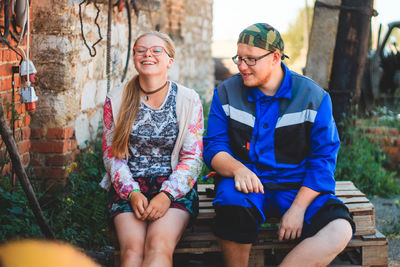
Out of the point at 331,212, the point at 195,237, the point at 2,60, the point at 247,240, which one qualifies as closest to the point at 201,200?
the point at 195,237

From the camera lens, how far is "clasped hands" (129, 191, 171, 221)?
105 inches

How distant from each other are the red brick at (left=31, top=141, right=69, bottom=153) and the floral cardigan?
820 mm

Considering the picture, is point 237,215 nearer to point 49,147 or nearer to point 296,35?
point 49,147

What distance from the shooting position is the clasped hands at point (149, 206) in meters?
2.66

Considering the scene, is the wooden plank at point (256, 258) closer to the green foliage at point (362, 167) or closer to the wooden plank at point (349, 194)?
the wooden plank at point (349, 194)

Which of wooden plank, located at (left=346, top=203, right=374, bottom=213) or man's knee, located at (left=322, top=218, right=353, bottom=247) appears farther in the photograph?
wooden plank, located at (left=346, top=203, right=374, bottom=213)

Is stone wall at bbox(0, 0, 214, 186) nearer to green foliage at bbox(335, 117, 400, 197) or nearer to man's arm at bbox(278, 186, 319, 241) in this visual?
man's arm at bbox(278, 186, 319, 241)

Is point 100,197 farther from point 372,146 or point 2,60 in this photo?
point 372,146

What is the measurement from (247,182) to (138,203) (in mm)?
586

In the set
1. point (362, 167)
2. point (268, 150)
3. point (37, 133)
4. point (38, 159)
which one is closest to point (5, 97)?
point (37, 133)

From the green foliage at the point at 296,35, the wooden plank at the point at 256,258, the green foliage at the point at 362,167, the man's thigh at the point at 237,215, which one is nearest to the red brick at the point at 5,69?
the man's thigh at the point at 237,215

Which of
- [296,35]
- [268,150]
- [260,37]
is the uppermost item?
[296,35]

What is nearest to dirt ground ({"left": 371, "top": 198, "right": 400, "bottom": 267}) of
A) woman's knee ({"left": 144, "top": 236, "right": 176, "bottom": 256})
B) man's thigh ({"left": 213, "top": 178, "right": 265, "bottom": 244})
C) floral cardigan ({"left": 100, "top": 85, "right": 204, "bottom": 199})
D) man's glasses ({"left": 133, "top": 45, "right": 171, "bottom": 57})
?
man's thigh ({"left": 213, "top": 178, "right": 265, "bottom": 244})

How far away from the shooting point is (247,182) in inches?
105
